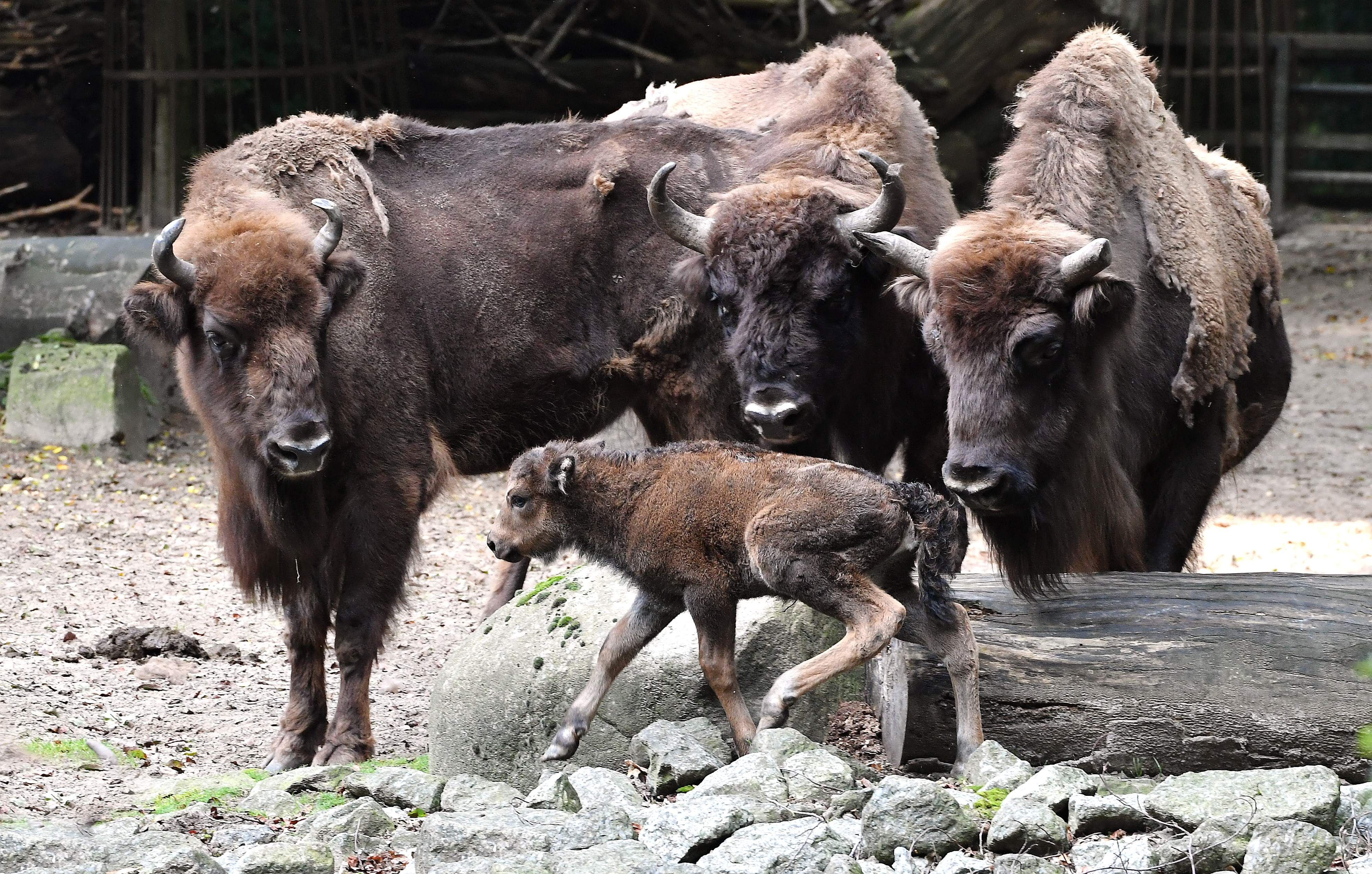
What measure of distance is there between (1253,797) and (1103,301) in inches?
66.1

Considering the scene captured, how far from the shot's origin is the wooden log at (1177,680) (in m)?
4.25

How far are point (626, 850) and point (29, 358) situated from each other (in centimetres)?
772

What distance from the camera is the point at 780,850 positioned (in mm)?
3617

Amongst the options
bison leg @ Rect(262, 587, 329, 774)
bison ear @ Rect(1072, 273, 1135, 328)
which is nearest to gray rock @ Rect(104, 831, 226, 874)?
bison leg @ Rect(262, 587, 329, 774)

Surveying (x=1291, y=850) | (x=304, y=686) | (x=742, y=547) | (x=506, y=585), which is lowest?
(x=506, y=585)

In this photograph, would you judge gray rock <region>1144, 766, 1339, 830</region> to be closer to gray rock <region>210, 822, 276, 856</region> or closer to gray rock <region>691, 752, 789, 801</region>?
gray rock <region>691, 752, 789, 801</region>

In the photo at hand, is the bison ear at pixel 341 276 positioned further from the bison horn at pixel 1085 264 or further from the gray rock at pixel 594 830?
the bison horn at pixel 1085 264

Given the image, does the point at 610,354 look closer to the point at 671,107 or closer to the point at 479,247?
the point at 479,247

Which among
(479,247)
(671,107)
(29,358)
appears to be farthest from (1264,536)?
(29,358)

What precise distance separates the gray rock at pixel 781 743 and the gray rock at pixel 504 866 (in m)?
0.73

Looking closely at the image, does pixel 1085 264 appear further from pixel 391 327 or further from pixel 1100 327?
pixel 391 327

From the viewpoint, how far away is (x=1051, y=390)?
4.84m

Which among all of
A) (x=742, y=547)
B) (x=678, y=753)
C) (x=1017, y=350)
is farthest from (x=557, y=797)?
(x=1017, y=350)

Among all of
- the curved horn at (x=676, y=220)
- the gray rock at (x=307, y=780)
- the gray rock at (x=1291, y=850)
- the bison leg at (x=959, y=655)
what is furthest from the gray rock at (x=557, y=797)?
the curved horn at (x=676, y=220)
